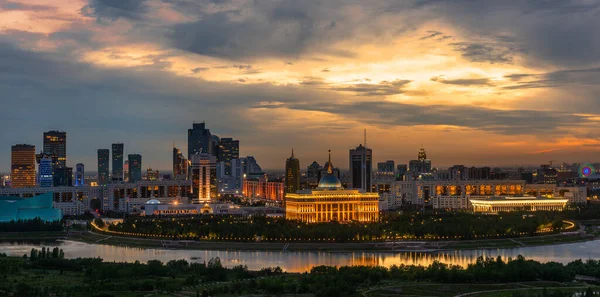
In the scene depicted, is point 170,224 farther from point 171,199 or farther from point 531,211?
point 531,211

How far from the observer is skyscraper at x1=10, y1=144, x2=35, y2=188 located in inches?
5276

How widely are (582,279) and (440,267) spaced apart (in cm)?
734

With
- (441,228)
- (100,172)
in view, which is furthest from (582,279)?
(100,172)

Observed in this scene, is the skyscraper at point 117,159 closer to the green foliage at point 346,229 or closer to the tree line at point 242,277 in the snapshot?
the green foliage at point 346,229

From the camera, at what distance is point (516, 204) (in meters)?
103

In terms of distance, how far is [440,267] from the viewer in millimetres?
47938

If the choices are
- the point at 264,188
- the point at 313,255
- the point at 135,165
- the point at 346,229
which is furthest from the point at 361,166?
the point at 135,165

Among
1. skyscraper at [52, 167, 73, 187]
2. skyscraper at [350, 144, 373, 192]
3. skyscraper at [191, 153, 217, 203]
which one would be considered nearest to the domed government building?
skyscraper at [350, 144, 373, 192]

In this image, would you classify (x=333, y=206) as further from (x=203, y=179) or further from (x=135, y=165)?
(x=135, y=165)

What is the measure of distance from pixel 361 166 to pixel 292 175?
28.1 ft

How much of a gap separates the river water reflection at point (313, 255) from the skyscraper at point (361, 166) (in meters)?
44.0

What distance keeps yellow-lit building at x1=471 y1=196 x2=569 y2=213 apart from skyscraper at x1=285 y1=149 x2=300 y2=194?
833 inches

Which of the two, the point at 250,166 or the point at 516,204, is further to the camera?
the point at 250,166

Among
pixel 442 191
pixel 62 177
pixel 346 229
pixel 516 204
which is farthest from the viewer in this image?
pixel 62 177
